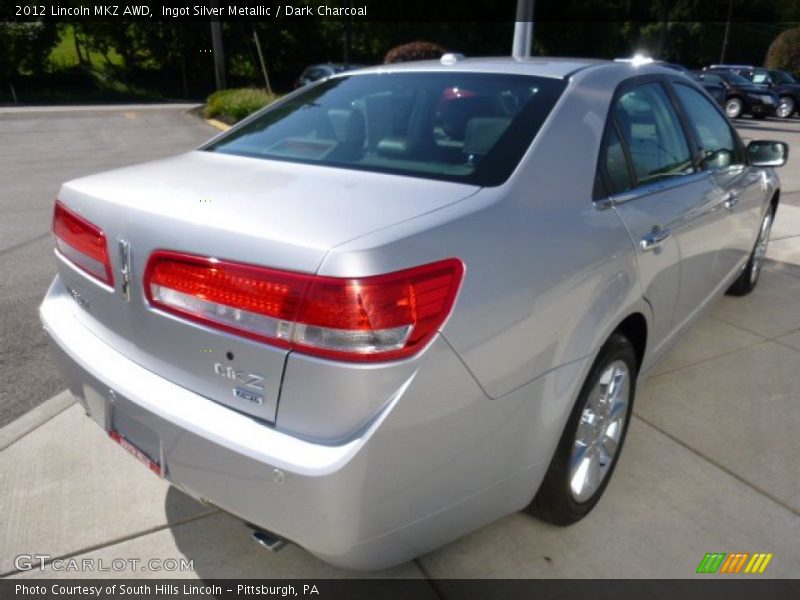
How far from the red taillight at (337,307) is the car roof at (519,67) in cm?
126

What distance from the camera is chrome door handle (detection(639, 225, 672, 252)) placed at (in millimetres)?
2418

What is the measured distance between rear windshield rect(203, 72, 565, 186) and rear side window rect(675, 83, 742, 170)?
1168 millimetres

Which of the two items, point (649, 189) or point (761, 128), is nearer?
point (649, 189)

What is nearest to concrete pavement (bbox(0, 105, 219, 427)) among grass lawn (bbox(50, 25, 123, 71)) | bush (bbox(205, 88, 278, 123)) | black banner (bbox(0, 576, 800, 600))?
bush (bbox(205, 88, 278, 123))

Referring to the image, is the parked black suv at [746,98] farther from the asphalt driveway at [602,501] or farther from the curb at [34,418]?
the curb at [34,418]

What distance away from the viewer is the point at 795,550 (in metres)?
2.37

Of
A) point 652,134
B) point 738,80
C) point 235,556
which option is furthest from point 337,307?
point 738,80

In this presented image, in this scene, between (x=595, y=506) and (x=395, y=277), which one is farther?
(x=595, y=506)

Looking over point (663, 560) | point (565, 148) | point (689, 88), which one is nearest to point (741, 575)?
point (663, 560)

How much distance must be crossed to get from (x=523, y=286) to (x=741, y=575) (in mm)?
1346

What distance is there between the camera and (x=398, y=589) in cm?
217

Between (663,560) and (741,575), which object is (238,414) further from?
(741,575)

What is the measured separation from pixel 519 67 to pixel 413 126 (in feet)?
1.84

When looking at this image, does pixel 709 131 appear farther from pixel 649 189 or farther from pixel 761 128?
pixel 761 128
